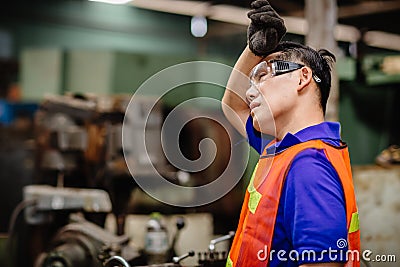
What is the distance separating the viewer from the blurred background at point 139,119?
8.20 feet

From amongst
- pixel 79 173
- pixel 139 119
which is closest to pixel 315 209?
pixel 139 119

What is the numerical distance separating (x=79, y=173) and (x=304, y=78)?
2391 mm

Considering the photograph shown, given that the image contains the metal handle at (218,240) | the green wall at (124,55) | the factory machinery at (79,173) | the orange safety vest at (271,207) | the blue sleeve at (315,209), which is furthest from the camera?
the green wall at (124,55)

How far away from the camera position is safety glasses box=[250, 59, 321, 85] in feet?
5.27

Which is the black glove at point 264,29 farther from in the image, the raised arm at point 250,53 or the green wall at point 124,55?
the green wall at point 124,55

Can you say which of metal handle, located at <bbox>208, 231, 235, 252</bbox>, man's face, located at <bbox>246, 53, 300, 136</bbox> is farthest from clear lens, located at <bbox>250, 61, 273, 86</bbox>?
metal handle, located at <bbox>208, 231, 235, 252</bbox>

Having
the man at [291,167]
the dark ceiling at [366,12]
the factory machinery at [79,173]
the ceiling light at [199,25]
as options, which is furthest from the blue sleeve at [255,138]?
the ceiling light at [199,25]

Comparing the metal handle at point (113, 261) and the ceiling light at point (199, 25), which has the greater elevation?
the ceiling light at point (199, 25)

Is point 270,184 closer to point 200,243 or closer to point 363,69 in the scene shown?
point 200,243

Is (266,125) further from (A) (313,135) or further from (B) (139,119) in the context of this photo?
(B) (139,119)

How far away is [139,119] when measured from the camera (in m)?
2.93

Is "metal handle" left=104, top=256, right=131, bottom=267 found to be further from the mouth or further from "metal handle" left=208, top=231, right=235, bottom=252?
the mouth

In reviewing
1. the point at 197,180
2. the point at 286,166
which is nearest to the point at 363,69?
the point at 197,180

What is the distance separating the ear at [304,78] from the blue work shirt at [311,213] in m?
0.12
